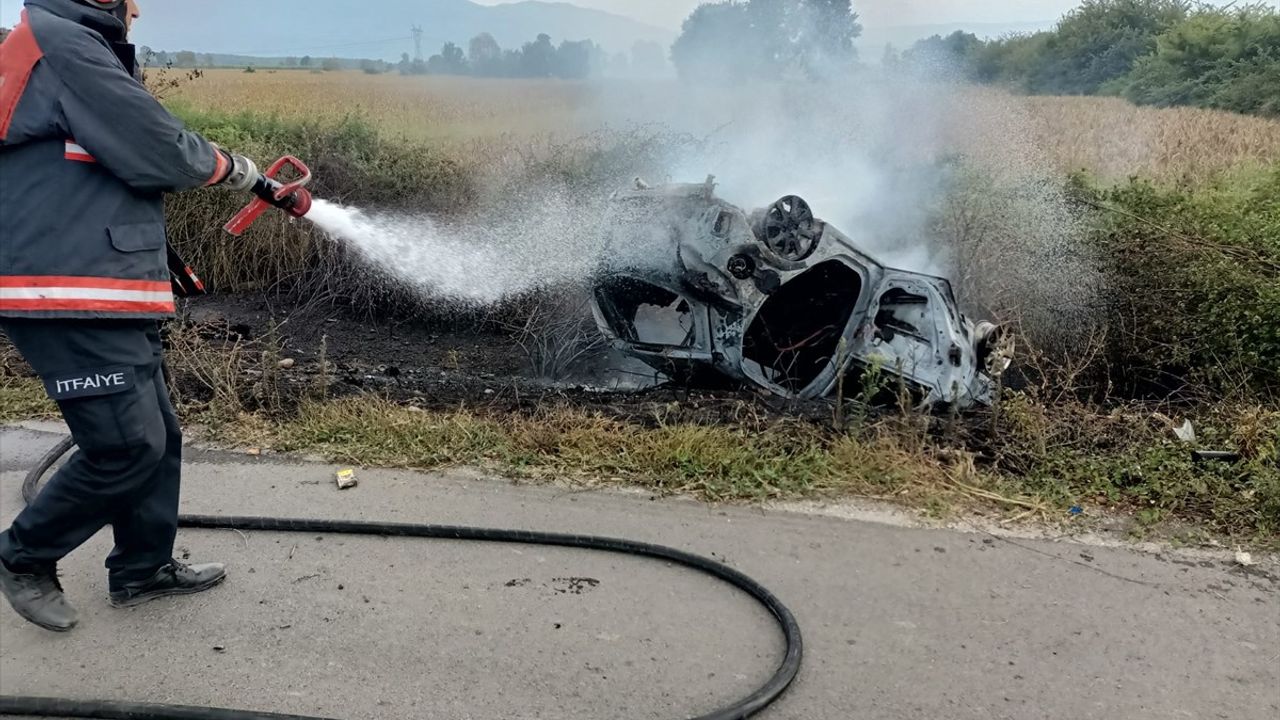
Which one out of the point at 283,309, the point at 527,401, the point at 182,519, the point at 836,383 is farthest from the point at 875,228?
the point at 182,519

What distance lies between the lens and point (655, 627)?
304 cm

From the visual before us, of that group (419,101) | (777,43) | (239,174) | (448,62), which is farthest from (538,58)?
(239,174)

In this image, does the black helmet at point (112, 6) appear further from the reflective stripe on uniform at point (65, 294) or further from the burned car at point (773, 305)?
the burned car at point (773, 305)

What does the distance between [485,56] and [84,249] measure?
9.87m

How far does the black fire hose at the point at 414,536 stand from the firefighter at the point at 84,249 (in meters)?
0.50

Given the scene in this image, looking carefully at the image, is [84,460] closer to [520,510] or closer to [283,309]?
[520,510]

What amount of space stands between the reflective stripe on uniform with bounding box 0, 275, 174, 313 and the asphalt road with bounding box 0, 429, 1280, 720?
3.71 ft

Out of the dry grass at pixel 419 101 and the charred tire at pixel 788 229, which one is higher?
the dry grass at pixel 419 101

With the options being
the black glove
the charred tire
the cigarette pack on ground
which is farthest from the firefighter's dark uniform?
the charred tire

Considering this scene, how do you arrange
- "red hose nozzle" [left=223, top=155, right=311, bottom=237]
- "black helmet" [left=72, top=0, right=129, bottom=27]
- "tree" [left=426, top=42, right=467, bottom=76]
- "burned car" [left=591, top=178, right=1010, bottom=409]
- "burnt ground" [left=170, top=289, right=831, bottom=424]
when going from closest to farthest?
"black helmet" [left=72, top=0, right=129, bottom=27], "red hose nozzle" [left=223, top=155, right=311, bottom=237], "burned car" [left=591, top=178, right=1010, bottom=409], "burnt ground" [left=170, top=289, right=831, bottom=424], "tree" [left=426, top=42, right=467, bottom=76]

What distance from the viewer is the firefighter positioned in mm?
2541

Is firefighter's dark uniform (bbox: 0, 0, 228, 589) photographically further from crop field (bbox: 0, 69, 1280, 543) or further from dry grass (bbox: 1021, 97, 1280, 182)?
dry grass (bbox: 1021, 97, 1280, 182)

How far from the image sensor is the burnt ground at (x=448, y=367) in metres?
5.12

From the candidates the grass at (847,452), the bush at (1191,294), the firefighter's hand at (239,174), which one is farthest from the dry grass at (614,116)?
the firefighter's hand at (239,174)
